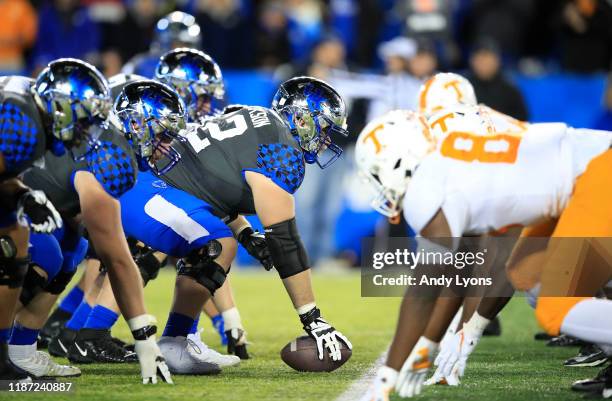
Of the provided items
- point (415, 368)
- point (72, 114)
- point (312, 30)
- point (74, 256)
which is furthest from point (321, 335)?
point (312, 30)

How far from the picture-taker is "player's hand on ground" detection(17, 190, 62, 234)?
17.3 feet

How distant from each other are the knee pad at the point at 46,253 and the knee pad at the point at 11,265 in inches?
9.2

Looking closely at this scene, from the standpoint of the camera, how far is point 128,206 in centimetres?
609

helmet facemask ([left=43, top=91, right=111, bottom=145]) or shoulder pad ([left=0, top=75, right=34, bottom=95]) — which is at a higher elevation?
shoulder pad ([left=0, top=75, right=34, bottom=95])

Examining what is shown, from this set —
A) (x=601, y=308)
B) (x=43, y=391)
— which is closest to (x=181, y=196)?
(x=43, y=391)

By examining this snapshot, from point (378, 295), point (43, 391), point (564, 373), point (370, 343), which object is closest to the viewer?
point (43, 391)

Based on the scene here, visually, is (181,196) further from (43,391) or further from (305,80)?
(43,391)

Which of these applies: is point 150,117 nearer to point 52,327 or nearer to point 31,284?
point 31,284

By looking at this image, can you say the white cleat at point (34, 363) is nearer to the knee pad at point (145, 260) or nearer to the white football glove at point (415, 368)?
the knee pad at point (145, 260)

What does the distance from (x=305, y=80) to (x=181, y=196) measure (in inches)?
36.5

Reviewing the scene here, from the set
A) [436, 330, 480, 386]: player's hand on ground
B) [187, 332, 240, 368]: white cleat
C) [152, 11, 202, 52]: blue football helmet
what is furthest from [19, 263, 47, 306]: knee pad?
[152, 11, 202, 52]: blue football helmet

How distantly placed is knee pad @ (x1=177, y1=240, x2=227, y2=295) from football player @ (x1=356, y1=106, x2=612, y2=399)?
115 centimetres

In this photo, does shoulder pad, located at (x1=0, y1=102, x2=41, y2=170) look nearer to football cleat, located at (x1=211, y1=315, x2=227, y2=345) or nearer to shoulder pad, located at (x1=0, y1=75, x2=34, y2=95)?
shoulder pad, located at (x1=0, y1=75, x2=34, y2=95)

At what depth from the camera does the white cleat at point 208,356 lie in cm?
600
